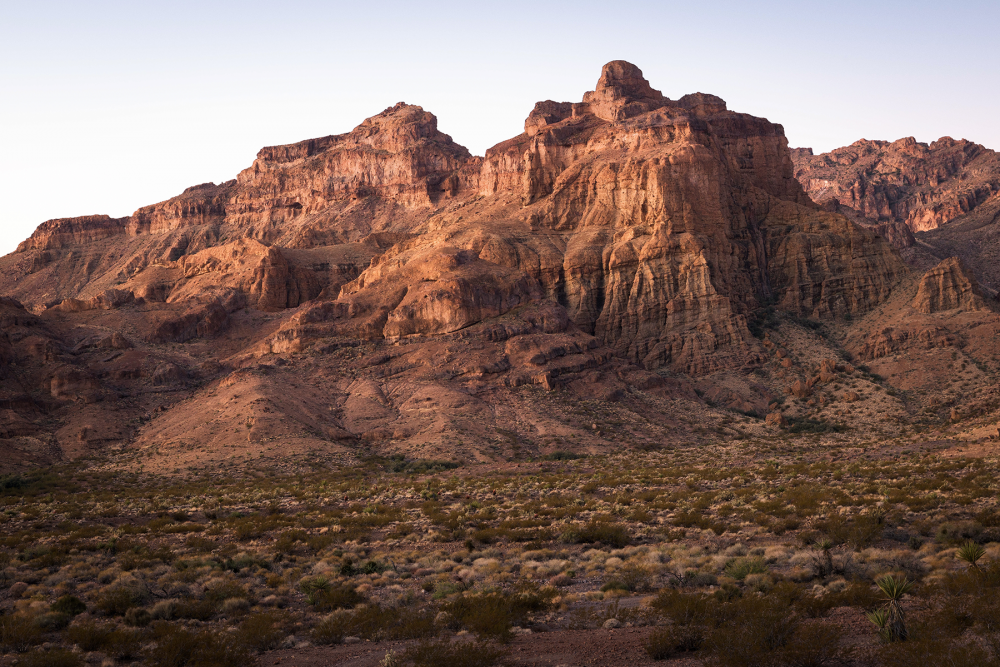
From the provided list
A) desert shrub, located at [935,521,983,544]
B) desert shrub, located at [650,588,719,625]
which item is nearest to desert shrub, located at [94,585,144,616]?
desert shrub, located at [650,588,719,625]

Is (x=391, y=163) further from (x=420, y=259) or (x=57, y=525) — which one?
(x=57, y=525)

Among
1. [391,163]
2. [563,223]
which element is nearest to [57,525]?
[563,223]

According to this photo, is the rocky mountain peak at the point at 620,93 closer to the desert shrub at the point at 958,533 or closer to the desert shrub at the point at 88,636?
the desert shrub at the point at 958,533

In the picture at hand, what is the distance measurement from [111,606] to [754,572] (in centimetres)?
1767

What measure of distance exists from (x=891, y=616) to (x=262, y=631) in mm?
13815

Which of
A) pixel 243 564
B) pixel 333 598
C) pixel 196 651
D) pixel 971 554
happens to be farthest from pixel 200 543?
pixel 971 554

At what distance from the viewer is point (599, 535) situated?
2856cm

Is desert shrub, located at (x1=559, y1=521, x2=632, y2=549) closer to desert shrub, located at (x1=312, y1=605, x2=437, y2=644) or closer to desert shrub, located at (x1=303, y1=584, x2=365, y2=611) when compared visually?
desert shrub, located at (x1=303, y1=584, x2=365, y2=611)

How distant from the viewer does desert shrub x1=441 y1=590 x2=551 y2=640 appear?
57.5 ft

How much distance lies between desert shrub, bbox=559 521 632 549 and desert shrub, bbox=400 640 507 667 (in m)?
12.7

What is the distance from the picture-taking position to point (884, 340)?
96562 mm

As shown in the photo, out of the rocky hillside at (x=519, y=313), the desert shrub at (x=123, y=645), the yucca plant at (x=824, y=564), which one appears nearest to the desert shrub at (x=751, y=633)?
the yucca plant at (x=824, y=564)

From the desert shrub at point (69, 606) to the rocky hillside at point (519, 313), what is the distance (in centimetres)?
4600

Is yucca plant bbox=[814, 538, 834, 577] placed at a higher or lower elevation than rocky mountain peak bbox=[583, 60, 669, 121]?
lower
